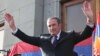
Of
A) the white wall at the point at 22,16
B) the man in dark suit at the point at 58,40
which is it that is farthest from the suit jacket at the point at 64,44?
the white wall at the point at 22,16

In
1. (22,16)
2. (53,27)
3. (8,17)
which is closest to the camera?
(53,27)

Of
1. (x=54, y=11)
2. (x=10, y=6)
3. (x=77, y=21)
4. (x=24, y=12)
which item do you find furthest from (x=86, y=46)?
(x=10, y=6)

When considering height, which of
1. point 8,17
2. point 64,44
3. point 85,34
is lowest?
point 64,44

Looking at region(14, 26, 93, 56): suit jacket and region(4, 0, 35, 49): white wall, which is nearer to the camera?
region(14, 26, 93, 56): suit jacket

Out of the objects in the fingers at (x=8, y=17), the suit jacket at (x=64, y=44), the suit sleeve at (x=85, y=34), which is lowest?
the suit jacket at (x=64, y=44)

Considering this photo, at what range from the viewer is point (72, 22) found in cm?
639

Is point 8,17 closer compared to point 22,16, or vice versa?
point 8,17

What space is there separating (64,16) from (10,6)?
155 centimetres

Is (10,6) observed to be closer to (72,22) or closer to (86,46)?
(72,22)

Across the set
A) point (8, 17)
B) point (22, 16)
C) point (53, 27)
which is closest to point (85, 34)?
point (53, 27)

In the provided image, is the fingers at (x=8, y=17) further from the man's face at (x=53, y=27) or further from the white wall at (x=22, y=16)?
the white wall at (x=22, y=16)

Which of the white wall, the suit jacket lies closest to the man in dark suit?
the suit jacket

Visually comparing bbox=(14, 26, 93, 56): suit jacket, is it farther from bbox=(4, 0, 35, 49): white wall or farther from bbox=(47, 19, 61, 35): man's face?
bbox=(4, 0, 35, 49): white wall

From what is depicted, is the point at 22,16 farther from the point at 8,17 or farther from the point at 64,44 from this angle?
the point at 64,44
